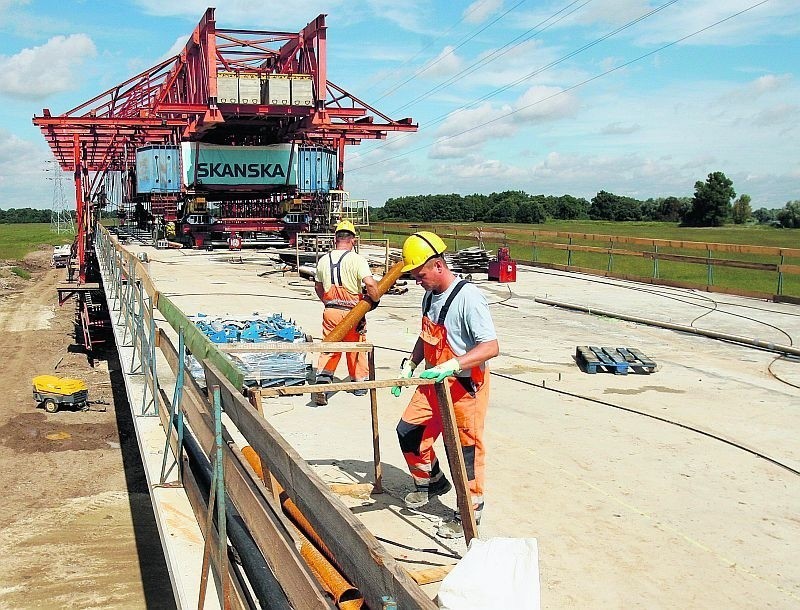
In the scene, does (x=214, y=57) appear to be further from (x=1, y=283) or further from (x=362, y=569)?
(x=362, y=569)

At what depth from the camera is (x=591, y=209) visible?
402ft

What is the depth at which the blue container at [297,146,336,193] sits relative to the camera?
1326 inches

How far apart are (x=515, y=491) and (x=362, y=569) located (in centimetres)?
375

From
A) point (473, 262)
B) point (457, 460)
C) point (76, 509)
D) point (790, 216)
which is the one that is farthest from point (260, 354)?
point (790, 216)

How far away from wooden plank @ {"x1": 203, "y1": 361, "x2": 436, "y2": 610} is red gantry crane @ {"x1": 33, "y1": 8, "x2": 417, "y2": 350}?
20602 mm

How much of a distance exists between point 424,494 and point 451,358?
3.30 feet

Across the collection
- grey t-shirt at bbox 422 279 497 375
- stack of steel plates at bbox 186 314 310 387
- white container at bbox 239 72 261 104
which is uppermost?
white container at bbox 239 72 261 104

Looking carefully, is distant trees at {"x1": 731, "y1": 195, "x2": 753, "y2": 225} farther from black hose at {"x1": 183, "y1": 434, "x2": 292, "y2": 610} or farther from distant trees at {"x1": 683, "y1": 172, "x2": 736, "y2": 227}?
black hose at {"x1": 183, "y1": 434, "x2": 292, "y2": 610}

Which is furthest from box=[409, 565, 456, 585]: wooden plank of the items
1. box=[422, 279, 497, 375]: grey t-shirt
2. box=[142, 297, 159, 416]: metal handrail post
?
box=[142, 297, 159, 416]: metal handrail post

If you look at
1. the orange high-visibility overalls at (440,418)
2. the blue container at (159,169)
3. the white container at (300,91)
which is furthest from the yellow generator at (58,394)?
the blue container at (159,169)

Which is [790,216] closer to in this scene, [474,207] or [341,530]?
[474,207]

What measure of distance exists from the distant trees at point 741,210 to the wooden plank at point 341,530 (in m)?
109

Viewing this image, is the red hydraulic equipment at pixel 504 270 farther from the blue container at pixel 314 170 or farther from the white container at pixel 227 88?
the blue container at pixel 314 170

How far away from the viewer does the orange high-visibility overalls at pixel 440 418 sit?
16.0ft
